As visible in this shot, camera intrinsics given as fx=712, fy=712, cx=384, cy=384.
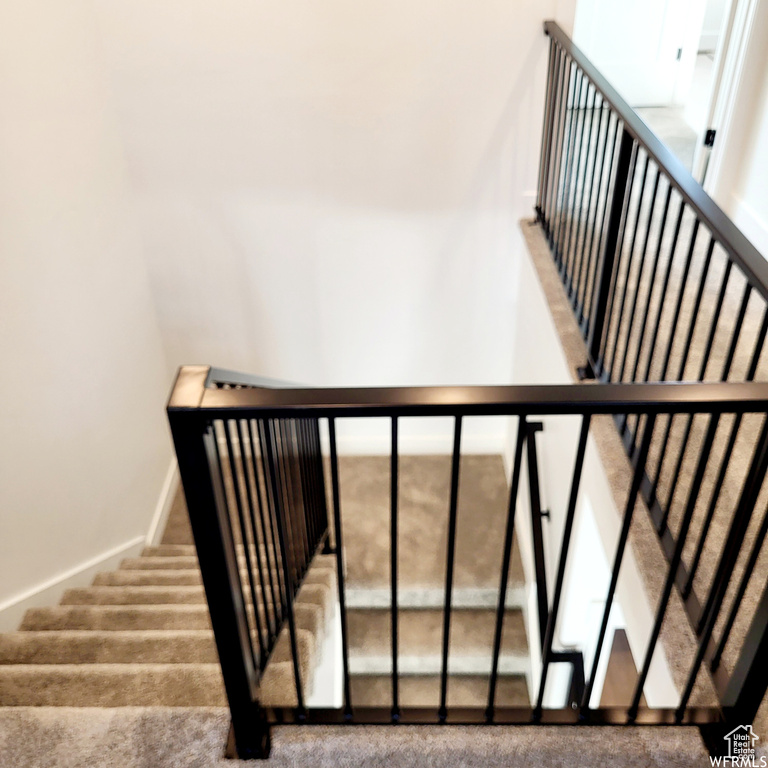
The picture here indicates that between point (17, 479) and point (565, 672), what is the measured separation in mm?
2811

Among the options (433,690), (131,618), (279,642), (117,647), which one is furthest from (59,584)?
(433,690)

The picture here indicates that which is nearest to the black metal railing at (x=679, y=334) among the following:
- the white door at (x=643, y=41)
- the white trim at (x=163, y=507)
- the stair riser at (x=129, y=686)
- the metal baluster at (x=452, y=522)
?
the metal baluster at (x=452, y=522)

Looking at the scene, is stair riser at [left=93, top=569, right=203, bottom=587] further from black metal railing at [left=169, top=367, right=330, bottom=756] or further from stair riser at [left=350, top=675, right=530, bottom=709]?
stair riser at [left=350, top=675, right=530, bottom=709]

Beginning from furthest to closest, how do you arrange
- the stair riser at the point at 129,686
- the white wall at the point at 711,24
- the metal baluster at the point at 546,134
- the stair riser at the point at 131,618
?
the white wall at the point at 711,24, the metal baluster at the point at 546,134, the stair riser at the point at 131,618, the stair riser at the point at 129,686

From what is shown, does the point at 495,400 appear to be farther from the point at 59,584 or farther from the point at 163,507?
the point at 163,507

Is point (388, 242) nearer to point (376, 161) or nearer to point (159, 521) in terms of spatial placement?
point (376, 161)

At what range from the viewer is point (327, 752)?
1520 millimetres

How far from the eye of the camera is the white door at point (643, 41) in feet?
15.7

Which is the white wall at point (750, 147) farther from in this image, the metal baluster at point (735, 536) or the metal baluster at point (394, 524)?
the metal baluster at point (394, 524)

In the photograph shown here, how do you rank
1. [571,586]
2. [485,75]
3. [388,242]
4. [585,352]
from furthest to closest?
[388,242], [485,75], [571,586], [585,352]

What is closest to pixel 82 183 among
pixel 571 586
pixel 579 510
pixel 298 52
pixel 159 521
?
pixel 298 52

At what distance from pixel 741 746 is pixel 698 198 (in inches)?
47.2

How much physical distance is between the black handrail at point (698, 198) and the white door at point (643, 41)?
2.64m

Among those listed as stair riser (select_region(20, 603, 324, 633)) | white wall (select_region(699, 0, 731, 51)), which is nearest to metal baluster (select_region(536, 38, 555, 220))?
stair riser (select_region(20, 603, 324, 633))
